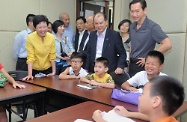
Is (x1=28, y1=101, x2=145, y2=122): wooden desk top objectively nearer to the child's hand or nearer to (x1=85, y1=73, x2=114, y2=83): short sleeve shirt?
the child's hand

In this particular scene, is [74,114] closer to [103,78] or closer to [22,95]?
[22,95]

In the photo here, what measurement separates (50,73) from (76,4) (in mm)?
2517

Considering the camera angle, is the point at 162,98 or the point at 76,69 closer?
the point at 162,98

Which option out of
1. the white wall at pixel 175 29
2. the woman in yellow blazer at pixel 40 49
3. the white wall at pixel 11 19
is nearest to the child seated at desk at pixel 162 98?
the woman in yellow blazer at pixel 40 49

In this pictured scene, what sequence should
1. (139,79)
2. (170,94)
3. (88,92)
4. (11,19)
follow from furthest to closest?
1. (11,19)
2. (139,79)
3. (88,92)
4. (170,94)

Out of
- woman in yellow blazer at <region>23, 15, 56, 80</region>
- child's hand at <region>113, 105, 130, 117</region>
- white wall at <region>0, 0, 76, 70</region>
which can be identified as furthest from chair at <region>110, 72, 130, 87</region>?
white wall at <region>0, 0, 76, 70</region>

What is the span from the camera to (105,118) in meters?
1.34

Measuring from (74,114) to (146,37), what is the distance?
54.7 inches

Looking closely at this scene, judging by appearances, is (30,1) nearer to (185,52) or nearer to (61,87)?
(61,87)

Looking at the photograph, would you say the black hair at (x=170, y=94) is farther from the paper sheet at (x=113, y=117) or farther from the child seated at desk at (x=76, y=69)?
the child seated at desk at (x=76, y=69)

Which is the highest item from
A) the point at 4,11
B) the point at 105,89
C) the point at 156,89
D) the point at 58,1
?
the point at 58,1

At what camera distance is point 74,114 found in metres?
1.42

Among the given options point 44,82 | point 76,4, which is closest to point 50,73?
point 44,82

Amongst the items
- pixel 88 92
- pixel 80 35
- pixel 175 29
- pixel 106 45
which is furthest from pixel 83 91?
pixel 80 35
